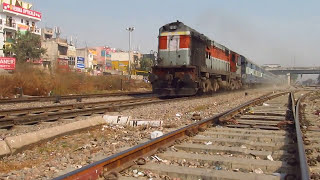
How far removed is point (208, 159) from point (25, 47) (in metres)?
50.8

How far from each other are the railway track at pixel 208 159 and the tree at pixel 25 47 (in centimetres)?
4716

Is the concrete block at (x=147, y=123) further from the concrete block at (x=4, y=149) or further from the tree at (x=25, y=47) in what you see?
the tree at (x=25, y=47)

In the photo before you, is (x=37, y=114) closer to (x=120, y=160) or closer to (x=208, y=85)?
(x=120, y=160)

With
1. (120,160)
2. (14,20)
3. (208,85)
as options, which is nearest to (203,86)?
(208,85)

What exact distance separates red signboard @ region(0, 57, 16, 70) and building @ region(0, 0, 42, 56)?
29.8 m

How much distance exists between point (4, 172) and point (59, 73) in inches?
858

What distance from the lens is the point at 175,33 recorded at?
57.2 ft

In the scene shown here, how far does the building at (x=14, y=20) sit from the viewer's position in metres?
50.9

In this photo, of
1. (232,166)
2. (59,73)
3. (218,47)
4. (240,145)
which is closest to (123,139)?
(240,145)

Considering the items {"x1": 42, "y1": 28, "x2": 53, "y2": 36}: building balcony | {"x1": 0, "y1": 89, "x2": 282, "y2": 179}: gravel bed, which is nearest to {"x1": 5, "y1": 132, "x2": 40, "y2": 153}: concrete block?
{"x1": 0, "y1": 89, "x2": 282, "y2": 179}: gravel bed

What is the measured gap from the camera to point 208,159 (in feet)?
13.3

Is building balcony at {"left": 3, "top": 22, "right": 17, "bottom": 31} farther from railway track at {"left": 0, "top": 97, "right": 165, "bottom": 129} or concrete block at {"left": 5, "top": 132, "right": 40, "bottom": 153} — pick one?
concrete block at {"left": 5, "top": 132, "right": 40, "bottom": 153}

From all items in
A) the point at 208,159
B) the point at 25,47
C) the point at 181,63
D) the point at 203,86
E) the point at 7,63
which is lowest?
the point at 208,159

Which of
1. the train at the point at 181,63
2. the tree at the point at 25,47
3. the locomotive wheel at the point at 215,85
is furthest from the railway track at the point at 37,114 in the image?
the tree at the point at 25,47
